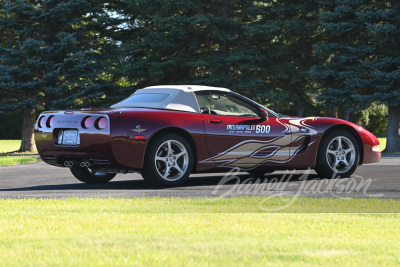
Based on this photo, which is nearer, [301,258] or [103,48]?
[301,258]

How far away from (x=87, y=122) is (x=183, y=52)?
2157 cm

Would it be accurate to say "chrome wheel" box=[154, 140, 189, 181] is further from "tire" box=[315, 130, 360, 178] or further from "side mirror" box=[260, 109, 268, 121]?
"tire" box=[315, 130, 360, 178]

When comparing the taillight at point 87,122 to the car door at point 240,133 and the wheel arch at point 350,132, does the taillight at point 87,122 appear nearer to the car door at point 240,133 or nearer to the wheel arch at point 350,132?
the car door at point 240,133

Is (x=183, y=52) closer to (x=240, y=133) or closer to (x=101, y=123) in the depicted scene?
(x=240, y=133)

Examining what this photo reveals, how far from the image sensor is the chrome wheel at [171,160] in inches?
389

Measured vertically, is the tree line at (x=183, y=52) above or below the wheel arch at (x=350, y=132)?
above

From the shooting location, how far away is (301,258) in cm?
474

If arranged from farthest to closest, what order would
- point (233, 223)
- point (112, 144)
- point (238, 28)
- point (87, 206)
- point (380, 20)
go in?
point (238, 28) < point (380, 20) < point (112, 144) < point (87, 206) < point (233, 223)

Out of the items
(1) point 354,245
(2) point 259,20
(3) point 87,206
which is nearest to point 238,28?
(2) point 259,20

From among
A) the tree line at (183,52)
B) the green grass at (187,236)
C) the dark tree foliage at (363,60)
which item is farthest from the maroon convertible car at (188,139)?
the tree line at (183,52)

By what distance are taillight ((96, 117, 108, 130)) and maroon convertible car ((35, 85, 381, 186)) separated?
2 cm

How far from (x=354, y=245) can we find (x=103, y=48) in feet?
90.7

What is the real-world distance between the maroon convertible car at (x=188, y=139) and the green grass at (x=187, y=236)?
165 centimetres

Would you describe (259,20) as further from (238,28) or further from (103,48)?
(103,48)
